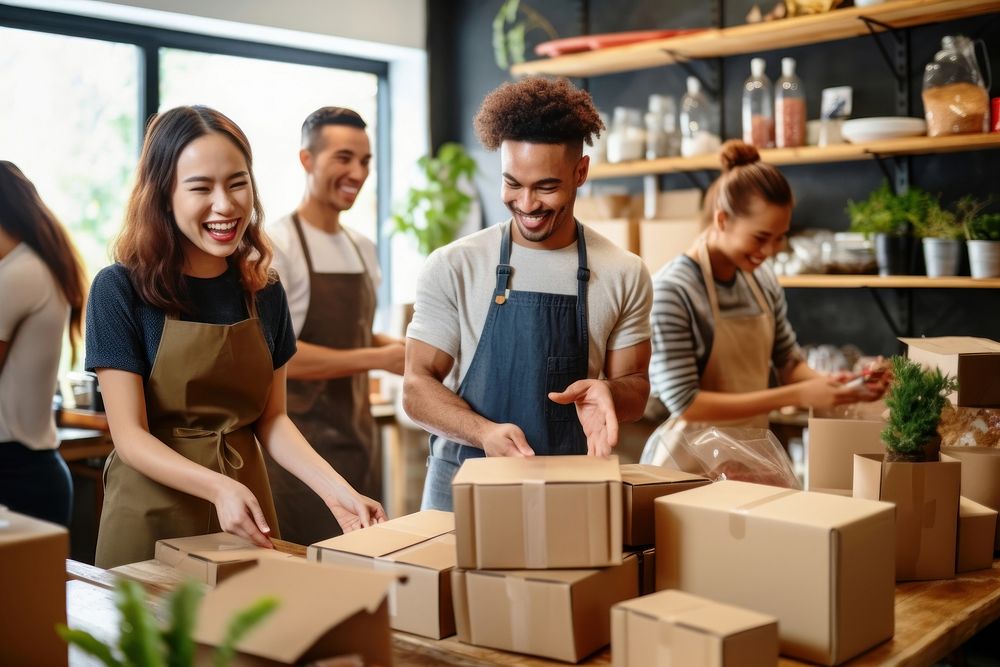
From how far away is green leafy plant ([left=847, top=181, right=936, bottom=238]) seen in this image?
369 cm

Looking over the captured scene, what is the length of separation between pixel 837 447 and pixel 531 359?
0.64 m

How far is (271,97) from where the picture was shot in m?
5.12

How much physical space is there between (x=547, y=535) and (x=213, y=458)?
0.80m

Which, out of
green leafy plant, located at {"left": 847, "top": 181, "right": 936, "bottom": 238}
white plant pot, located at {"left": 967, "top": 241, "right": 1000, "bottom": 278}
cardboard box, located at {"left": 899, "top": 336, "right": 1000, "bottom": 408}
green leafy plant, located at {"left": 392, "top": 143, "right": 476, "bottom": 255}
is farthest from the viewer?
green leafy plant, located at {"left": 392, "top": 143, "right": 476, "bottom": 255}

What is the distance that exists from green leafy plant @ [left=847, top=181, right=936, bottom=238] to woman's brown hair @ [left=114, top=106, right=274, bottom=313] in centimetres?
260

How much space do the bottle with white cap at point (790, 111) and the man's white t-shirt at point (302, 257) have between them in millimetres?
1801

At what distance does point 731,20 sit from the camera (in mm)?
4363

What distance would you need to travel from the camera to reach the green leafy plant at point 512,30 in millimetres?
4898

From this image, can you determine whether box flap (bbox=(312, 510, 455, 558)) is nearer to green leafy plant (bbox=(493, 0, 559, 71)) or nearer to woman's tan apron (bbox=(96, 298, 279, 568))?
woman's tan apron (bbox=(96, 298, 279, 568))

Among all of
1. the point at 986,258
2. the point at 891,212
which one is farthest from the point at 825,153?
the point at 986,258

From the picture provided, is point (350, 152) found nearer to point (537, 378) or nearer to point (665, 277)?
point (665, 277)

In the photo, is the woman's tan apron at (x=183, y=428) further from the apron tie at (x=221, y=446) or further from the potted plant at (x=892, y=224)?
the potted plant at (x=892, y=224)

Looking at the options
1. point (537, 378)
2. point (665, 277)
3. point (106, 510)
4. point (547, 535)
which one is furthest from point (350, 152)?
point (547, 535)

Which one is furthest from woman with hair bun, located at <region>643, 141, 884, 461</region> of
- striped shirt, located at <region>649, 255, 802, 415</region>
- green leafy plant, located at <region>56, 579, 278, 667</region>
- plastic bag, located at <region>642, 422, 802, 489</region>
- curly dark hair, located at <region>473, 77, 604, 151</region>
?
green leafy plant, located at <region>56, 579, 278, 667</region>
